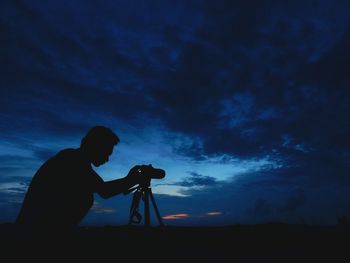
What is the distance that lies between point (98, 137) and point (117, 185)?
714mm

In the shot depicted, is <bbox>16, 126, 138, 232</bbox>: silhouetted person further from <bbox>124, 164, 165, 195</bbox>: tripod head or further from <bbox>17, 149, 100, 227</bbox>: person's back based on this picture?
<bbox>124, 164, 165, 195</bbox>: tripod head

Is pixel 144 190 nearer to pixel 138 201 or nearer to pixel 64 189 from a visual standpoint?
pixel 138 201

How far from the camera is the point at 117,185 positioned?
344cm

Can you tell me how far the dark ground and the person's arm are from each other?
0.58m

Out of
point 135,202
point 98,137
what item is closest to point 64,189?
point 98,137

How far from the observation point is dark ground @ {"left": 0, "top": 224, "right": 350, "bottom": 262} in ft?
8.04

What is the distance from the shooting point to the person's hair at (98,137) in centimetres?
322

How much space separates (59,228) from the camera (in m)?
2.67

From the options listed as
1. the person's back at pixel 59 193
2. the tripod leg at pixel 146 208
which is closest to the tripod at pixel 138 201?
the tripod leg at pixel 146 208

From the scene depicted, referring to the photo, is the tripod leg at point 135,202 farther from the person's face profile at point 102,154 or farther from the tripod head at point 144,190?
the person's face profile at point 102,154

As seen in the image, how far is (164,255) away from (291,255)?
1739 mm

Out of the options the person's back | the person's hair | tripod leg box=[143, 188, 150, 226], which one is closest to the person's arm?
the person's back

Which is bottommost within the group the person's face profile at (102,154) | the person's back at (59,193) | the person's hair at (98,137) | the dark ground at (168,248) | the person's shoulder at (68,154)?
the dark ground at (168,248)

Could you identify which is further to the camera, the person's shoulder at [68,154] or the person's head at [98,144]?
the person's head at [98,144]
